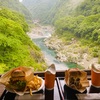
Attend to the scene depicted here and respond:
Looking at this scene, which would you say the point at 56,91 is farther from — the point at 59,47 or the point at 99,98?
the point at 59,47

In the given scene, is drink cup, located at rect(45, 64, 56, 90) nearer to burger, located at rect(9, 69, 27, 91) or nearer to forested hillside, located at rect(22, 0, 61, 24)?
burger, located at rect(9, 69, 27, 91)

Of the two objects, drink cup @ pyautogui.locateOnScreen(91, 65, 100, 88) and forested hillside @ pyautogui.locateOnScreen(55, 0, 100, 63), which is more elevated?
forested hillside @ pyautogui.locateOnScreen(55, 0, 100, 63)

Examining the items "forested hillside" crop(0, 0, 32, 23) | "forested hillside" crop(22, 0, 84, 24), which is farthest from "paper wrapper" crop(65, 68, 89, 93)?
"forested hillside" crop(22, 0, 84, 24)

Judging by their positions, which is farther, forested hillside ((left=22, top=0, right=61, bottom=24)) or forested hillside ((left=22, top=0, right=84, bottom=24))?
forested hillside ((left=22, top=0, right=84, bottom=24))

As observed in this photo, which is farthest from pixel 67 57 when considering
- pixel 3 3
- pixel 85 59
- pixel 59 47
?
pixel 3 3

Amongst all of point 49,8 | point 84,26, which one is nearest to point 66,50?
point 84,26

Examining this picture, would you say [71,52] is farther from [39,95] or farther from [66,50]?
[39,95]
